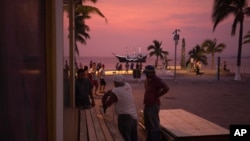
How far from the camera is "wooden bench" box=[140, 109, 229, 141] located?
6.11m

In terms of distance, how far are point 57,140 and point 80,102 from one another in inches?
189

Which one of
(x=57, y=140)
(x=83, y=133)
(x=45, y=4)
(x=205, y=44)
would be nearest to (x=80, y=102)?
(x=83, y=133)

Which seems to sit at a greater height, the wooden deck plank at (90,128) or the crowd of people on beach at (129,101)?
the crowd of people on beach at (129,101)

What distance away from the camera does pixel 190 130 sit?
653 centimetres

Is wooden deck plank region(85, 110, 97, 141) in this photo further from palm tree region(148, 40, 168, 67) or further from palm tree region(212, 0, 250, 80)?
palm tree region(148, 40, 168, 67)

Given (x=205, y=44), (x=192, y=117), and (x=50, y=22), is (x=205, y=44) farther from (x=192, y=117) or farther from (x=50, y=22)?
(x=50, y=22)

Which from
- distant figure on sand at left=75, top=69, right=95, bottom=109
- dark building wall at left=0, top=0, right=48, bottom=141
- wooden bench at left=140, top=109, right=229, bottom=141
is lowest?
wooden bench at left=140, top=109, right=229, bottom=141

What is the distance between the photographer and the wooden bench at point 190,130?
611cm

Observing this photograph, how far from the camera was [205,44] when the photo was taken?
192ft

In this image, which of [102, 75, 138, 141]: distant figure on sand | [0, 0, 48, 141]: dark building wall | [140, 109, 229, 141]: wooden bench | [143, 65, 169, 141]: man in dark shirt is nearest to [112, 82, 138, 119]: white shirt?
[102, 75, 138, 141]: distant figure on sand

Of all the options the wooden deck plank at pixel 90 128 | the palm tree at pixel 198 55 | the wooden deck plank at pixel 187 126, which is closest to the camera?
the wooden deck plank at pixel 90 128

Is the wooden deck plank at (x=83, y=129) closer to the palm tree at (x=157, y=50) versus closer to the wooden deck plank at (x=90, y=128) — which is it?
the wooden deck plank at (x=90, y=128)

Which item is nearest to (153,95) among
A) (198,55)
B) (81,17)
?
(81,17)

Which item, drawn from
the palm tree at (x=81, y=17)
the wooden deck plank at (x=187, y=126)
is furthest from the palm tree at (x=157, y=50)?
the wooden deck plank at (x=187, y=126)
